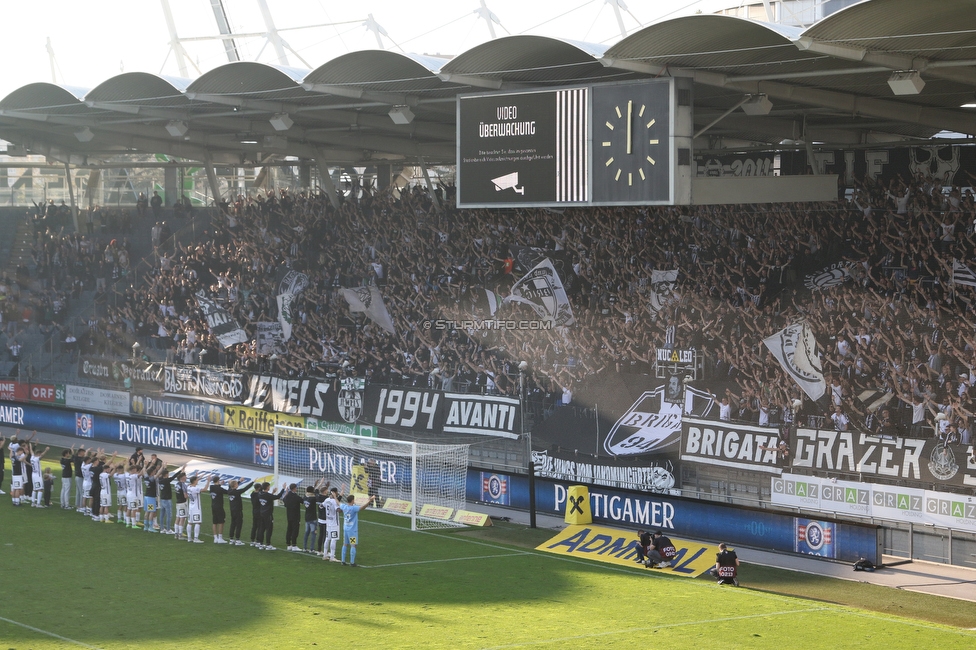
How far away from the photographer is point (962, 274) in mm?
22719

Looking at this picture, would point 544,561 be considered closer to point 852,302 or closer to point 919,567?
point 919,567

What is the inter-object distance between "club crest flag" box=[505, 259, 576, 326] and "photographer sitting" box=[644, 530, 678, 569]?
369 inches

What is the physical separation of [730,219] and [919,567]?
10214 millimetres

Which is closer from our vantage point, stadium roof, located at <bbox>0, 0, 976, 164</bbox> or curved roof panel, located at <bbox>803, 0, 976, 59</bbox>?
curved roof panel, located at <bbox>803, 0, 976, 59</bbox>

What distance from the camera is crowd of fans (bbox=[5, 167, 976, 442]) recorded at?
22.7 metres

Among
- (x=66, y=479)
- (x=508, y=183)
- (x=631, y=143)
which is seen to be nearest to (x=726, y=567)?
(x=631, y=143)

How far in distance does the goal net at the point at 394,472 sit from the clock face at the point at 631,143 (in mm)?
6777

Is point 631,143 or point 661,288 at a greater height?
point 631,143

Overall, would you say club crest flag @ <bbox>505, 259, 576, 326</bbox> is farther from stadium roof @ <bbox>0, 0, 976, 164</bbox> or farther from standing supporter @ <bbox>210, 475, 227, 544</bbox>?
standing supporter @ <bbox>210, 475, 227, 544</bbox>

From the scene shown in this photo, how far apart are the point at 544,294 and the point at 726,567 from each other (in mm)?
12143

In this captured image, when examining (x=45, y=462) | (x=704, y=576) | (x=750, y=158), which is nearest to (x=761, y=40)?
(x=704, y=576)

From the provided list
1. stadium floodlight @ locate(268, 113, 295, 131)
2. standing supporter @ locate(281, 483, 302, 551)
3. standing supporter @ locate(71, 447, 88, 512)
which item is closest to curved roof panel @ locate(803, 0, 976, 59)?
standing supporter @ locate(281, 483, 302, 551)

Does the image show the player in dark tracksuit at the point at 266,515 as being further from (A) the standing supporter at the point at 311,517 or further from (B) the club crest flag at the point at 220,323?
(B) the club crest flag at the point at 220,323

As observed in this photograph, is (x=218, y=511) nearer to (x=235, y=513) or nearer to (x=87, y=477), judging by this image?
(x=235, y=513)
